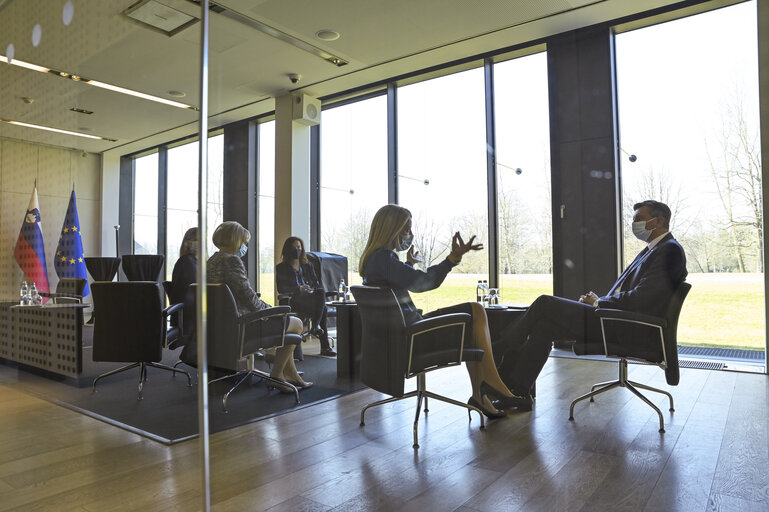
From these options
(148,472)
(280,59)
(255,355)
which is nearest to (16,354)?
(148,472)

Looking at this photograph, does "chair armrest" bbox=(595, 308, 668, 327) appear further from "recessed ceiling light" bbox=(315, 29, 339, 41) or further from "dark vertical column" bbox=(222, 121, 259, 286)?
"recessed ceiling light" bbox=(315, 29, 339, 41)

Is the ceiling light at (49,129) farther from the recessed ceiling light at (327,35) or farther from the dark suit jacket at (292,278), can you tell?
the recessed ceiling light at (327,35)

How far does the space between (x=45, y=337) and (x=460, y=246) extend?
A: 6.34ft

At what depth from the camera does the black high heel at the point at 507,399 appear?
10.0 ft

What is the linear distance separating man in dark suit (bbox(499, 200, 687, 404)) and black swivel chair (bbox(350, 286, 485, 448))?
0.45m

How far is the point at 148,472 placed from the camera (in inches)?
84.1

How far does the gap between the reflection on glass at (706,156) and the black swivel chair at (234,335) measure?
2080 mm

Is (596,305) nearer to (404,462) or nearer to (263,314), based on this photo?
(404,462)

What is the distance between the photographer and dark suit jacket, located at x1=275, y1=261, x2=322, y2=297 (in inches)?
94.8

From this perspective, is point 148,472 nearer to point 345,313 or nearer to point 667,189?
point 345,313

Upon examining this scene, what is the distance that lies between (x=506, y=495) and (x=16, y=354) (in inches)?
87.1

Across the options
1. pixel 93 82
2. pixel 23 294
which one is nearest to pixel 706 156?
pixel 93 82

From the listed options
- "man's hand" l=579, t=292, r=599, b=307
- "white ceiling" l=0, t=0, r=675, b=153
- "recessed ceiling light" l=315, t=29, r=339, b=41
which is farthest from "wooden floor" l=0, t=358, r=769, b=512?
"recessed ceiling light" l=315, t=29, r=339, b=41

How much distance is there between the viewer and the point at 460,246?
93.8 inches
